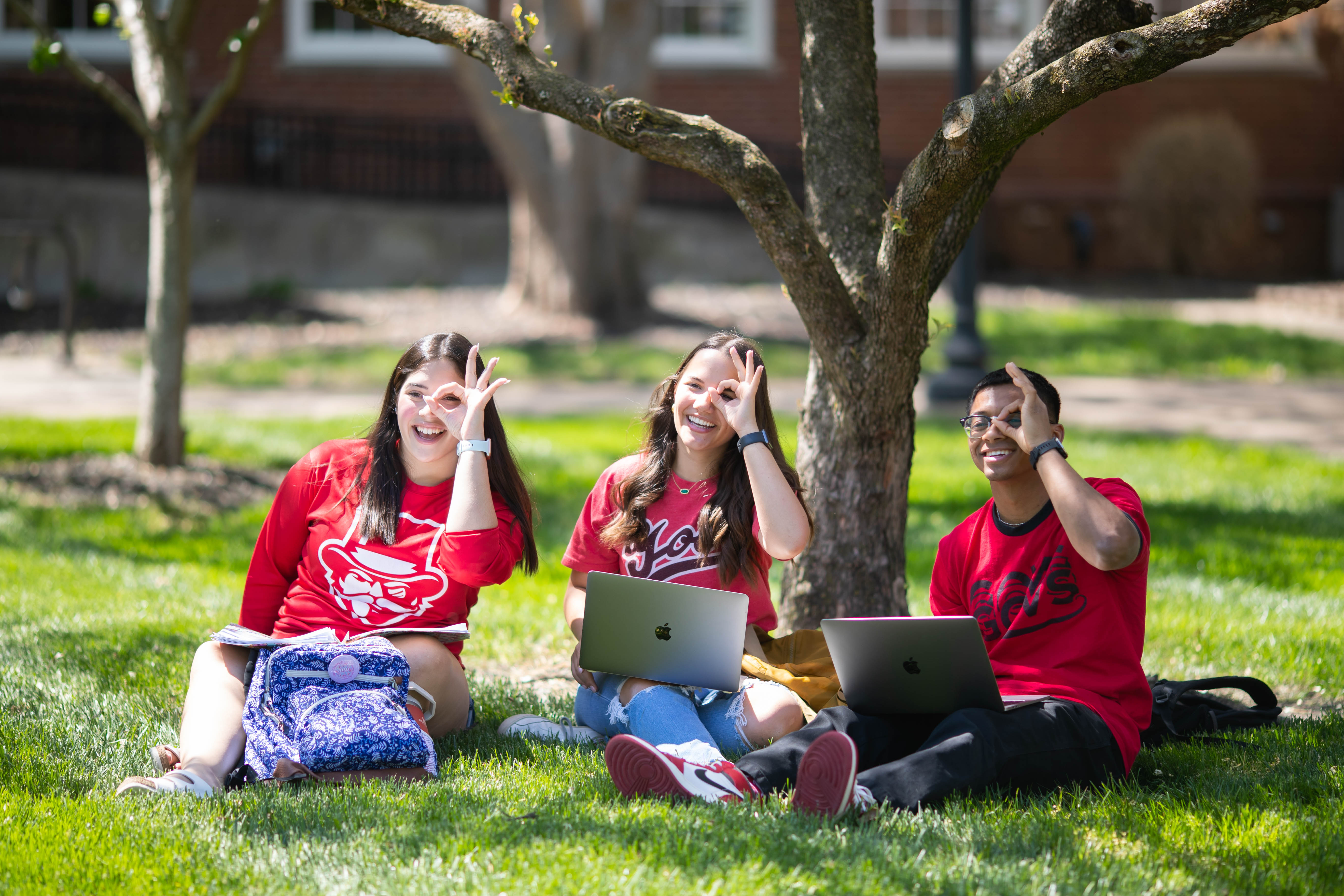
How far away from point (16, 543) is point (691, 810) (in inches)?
173

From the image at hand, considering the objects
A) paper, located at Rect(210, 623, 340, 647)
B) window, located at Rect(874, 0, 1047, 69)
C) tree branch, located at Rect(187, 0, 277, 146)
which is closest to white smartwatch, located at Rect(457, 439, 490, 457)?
paper, located at Rect(210, 623, 340, 647)

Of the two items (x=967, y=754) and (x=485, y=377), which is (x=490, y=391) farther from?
(x=967, y=754)

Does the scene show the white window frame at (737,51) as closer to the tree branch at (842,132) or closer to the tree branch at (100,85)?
the tree branch at (100,85)

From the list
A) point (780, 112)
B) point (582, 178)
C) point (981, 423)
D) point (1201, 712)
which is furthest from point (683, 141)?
point (780, 112)

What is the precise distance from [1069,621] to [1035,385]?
62 cm

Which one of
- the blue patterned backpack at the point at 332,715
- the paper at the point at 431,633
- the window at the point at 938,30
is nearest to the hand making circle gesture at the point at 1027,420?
the paper at the point at 431,633

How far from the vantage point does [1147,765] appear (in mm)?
3619

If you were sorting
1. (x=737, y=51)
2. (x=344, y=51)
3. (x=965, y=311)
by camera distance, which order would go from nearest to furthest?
(x=965, y=311) < (x=344, y=51) < (x=737, y=51)

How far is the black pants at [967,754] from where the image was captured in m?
3.15

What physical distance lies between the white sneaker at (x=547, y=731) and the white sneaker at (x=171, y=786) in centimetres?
93

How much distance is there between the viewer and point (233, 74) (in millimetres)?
6820

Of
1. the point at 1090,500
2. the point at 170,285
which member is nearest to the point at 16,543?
the point at 170,285

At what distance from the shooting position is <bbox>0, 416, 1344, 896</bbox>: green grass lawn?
9.05 ft

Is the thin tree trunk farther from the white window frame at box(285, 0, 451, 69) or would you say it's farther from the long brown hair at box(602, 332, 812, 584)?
the white window frame at box(285, 0, 451, 69)
